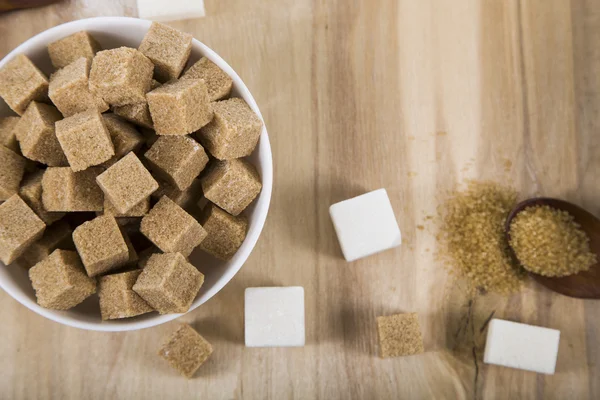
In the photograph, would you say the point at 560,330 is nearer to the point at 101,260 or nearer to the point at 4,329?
the point at 101,260

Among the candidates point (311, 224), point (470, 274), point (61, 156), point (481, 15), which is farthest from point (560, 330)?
point (61, 156)

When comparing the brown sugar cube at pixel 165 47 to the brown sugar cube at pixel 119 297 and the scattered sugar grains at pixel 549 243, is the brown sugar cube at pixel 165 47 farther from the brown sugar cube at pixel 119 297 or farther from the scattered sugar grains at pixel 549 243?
the scattered sugar grains at pixel 549 243

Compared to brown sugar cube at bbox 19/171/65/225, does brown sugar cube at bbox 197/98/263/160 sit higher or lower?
higher

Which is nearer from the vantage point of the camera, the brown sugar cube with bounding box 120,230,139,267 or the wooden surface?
the brown sugar cube with bounding box 120,230,139,267

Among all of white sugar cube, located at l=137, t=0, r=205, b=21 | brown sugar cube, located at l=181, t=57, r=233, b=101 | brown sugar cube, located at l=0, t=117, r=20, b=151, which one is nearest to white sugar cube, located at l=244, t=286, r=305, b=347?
brown sugar cube, located at l=181, t=57, r=233, b=101

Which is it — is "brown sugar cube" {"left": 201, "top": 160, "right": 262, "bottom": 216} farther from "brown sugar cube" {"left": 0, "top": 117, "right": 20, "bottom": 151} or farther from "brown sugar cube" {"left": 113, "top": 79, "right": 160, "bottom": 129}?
"brown sugar cube" {"left": 0, "top": 117, "right": 20, "bottom": 151}

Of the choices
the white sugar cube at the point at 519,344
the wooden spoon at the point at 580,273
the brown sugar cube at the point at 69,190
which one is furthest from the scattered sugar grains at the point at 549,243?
the brown sugar cube at the point at 69,190
